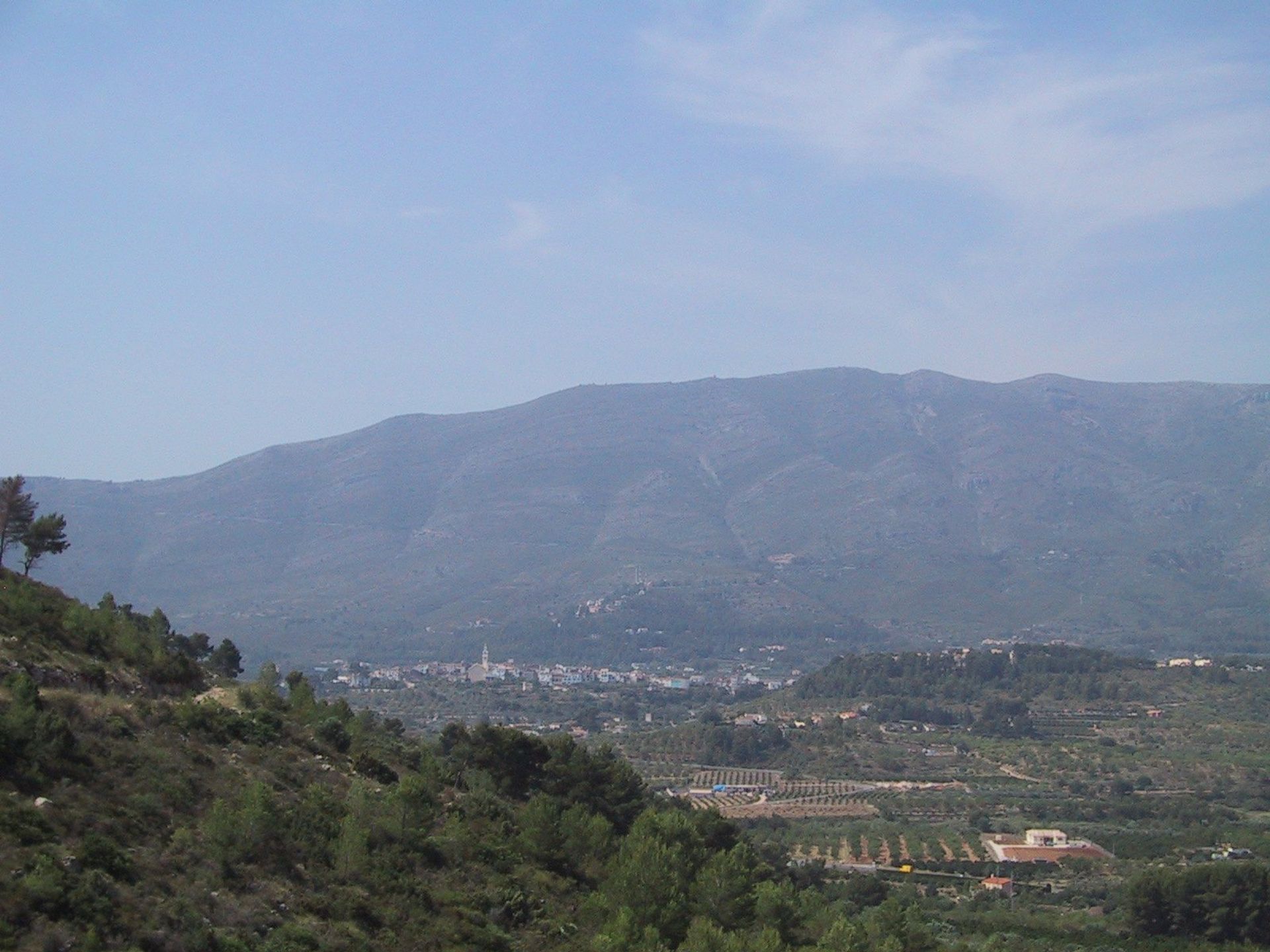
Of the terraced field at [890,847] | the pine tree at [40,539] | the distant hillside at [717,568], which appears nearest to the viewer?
the pine tree at [40,539]

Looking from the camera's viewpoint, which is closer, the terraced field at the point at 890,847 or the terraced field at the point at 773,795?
the terraced field at the point at 890,847

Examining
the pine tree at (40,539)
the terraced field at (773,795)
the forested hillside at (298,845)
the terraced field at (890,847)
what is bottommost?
the terraced field at (773,795)

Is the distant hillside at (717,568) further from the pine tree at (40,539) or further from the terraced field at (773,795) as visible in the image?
the pine tree at (40,539)

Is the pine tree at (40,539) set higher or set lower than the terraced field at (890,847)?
higher

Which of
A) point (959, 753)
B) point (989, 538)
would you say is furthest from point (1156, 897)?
point (989, 538)

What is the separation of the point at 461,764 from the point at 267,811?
13.1 m

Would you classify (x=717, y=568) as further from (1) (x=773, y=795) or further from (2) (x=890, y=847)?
(2) (x=890, y=847)

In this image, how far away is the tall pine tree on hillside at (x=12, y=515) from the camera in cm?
2852

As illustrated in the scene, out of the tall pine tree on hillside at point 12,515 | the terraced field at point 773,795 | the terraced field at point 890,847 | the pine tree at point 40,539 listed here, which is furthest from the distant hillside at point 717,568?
the pine tree at point 40,539

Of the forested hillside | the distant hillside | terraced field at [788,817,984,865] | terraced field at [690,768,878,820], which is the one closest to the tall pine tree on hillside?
the forested hillside

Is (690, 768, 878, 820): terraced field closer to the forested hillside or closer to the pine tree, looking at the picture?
the forested hillside

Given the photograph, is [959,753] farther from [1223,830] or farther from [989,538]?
[989,538]

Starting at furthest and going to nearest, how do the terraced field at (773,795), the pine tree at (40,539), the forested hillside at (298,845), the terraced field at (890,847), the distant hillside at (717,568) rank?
1. the distant hillside at (717,568)
2. the terraced field at (773,795)
3. the terraced field at (890,847)
4. the pine tree at (40,539)
5. the forested hillside at (298,845)

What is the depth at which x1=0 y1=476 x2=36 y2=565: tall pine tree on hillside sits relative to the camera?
93.6 ft
